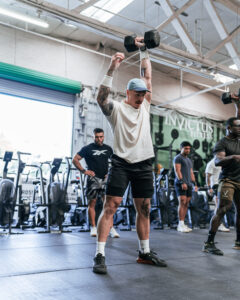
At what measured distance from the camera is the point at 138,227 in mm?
2428

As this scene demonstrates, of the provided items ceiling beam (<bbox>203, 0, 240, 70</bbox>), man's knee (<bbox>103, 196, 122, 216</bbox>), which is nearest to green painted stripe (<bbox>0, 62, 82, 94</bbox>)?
ceiling beam (<bbox>203, 0, 240, 70</bbox>)

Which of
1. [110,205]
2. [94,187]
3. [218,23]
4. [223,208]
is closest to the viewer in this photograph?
[110,205]

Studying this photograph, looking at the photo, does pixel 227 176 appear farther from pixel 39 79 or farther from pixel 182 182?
pixel 39 79

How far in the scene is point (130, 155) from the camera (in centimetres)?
234

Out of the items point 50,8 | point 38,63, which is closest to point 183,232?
point 50,8

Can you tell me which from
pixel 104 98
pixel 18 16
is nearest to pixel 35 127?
pixel 18 16

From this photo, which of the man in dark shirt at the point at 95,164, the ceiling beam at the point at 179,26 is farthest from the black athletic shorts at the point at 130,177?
the ceiling beam at the point at 179,26

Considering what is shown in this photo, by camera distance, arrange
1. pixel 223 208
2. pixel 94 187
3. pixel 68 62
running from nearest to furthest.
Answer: pixel 223 208 < pixel 94 187 < pixel 68 62

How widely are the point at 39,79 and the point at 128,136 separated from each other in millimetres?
6168

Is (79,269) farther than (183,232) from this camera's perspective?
No

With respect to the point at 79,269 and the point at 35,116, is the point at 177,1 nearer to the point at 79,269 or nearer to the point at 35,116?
the point at 35,116

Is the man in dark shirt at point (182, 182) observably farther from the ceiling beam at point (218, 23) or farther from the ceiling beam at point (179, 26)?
the ceiling beam at point (218, 23)

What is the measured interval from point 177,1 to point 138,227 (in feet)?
21.1

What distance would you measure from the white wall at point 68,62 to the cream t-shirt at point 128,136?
629 cm
